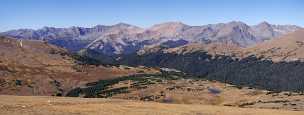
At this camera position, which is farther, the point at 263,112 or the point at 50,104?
the point at 263,112

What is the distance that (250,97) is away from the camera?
193 m

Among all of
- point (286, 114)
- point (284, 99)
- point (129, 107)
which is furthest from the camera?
point (284, 99)

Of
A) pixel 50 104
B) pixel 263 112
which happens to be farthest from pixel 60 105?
pixel 263 112

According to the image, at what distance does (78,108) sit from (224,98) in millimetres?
137560

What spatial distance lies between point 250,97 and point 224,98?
9.57 meters

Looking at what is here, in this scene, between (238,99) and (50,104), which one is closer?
(50,104)

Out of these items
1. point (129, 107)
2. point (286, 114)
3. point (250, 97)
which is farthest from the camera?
point (250, 97)

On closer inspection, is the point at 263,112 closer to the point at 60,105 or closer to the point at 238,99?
the point at 60,105

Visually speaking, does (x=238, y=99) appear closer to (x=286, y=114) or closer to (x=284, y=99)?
(x=284, y=99)

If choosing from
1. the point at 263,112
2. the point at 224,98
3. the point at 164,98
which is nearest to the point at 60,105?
the point at 263,112

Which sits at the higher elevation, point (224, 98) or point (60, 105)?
point (60, 105)

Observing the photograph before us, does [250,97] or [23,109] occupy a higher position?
[23,109]

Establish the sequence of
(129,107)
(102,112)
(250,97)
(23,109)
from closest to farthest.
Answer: (23,109) → (102,112) → (129,107) → (250,97)

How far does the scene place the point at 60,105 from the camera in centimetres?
6250
